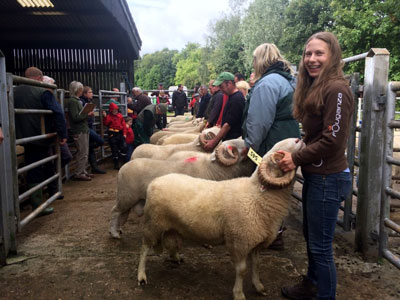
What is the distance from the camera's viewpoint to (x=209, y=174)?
14.3ft

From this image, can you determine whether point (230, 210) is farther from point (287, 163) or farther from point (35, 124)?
point (35, 124)

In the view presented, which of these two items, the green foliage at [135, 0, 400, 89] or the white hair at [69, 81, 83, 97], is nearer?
the white hair at [69, 81, 83, 97]

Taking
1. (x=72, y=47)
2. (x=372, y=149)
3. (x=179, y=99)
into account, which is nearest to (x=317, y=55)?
(x=372, y=149)

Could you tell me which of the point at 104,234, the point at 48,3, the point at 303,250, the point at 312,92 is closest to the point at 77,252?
the point at 104,234

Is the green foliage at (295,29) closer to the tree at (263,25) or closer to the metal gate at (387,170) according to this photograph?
the tree at (263,25)

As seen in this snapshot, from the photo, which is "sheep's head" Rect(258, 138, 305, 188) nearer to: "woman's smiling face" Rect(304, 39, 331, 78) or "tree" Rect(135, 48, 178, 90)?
"woman's smiling face" Rect(304, 39, 331, 78)

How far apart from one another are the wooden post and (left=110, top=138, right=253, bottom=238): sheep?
1228 mm

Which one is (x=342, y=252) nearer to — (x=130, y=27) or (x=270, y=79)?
(x=270, y=79)

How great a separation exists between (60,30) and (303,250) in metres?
11.6

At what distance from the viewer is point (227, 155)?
13.4 feet

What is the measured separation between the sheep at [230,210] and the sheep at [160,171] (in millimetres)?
960

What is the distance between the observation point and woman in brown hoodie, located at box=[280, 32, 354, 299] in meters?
2.35

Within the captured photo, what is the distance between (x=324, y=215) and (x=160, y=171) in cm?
231

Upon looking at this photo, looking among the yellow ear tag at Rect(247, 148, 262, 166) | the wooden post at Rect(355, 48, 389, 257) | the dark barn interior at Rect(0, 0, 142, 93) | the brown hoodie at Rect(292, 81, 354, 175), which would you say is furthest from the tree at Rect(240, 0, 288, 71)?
the brown hoodie at Rect(292, 81, 354, 175)
